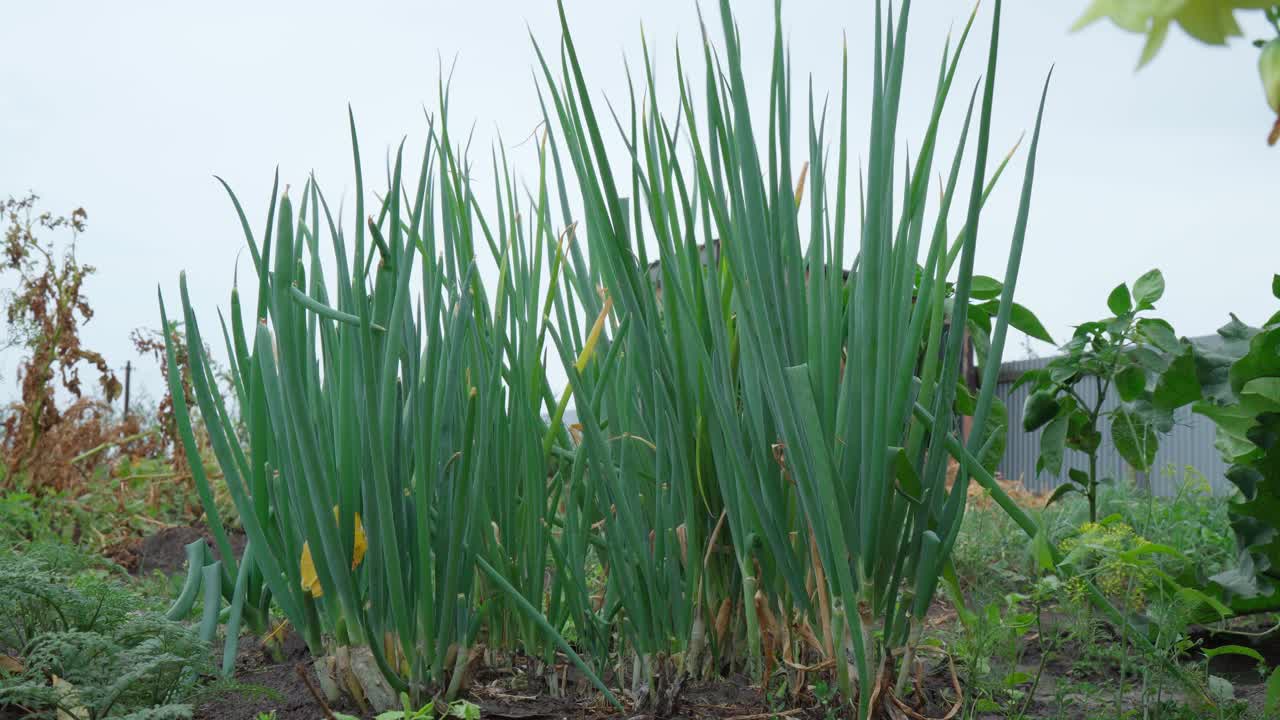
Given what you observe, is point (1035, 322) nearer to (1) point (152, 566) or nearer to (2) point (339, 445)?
(2) point (339, 445)

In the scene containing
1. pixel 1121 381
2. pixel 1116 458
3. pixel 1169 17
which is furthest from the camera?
pixel 1116 458

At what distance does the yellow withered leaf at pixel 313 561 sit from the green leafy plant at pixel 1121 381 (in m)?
1.46

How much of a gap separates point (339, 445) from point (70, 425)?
4213 mm

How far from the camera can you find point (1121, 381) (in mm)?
2199

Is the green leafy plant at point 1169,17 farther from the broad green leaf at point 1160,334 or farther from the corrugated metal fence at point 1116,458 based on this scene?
the corrugated metal fence at point 1116,458

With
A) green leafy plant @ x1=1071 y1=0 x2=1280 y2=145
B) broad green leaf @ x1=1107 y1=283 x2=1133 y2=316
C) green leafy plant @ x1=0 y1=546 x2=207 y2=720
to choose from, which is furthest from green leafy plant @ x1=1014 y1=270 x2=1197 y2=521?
green leafy plant @ x1=1071 y1=0 x2=1280 y2=145

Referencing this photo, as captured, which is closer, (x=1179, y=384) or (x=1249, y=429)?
(x=1249, y=429)

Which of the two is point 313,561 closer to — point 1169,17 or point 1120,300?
point 1169,17

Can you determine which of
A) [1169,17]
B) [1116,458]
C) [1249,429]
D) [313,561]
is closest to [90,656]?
[313,561]

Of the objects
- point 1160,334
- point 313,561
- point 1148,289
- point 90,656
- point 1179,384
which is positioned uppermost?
point 1148,289

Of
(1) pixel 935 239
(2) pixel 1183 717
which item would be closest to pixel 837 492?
(1) pixel 935 239

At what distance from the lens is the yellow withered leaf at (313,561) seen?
1270 millimetres

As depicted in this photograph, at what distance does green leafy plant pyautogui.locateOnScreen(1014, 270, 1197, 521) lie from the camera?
210cm

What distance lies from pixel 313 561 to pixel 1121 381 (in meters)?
1.78
